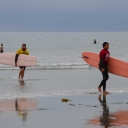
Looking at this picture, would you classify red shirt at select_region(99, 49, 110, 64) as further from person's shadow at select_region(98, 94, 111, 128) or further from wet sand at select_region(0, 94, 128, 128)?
person's shadow at select_region(98, 94, 111, 128)

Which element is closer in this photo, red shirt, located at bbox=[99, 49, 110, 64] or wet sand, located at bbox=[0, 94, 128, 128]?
wet sand, located at bbox=[0, 94, 128, 128]

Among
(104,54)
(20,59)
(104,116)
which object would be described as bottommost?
(104,116)

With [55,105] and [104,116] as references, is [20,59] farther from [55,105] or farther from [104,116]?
[104,116]

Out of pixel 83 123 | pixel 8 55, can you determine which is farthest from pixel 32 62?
pixel 83 123

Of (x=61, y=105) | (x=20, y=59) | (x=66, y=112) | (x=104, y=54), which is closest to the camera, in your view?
(x=66, y=112)

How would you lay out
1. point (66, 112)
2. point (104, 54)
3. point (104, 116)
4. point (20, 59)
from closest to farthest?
point (104, 116), point (66, 112), point (104, 54), point (20, 59)

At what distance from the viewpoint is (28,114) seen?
37.1ft

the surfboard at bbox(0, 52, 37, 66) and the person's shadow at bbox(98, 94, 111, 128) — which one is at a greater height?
the surfboard at bbox(0, 52, 37, 66)

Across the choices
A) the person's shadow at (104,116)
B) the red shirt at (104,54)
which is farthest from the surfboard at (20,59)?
the person's shadow at (104,116)

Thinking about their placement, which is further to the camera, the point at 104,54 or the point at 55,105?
the point at 104,54

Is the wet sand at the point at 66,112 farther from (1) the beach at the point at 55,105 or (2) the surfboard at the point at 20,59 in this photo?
(2) the surfboard at the point at 20,59

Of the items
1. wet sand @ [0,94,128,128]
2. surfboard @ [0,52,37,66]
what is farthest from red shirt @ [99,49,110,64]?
surfboard @ [0,52,37,66]

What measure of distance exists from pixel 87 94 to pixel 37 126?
5902mm

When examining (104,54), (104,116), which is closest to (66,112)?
(104,116)
